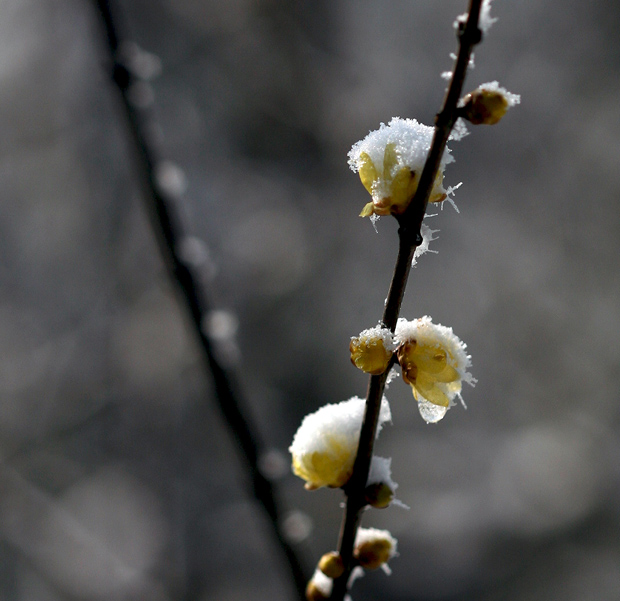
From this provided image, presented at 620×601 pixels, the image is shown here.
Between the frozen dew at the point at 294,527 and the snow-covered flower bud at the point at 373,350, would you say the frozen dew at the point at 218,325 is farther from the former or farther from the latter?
the snow-covered flower bud at the point at 373,350

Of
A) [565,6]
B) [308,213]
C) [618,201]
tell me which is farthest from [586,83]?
[308,213]

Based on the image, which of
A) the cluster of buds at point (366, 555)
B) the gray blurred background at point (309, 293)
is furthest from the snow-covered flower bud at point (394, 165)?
the gray blurred background at point (309, 293)

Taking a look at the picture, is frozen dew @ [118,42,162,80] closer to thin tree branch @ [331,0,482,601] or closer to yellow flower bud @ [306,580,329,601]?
thin tree branch @ [331,0,482,601]

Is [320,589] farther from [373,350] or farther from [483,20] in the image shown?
[483,20]

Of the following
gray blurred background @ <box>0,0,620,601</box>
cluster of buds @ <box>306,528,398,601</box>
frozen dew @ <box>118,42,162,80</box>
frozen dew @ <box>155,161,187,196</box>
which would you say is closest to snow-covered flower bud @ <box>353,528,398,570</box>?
cluster of buds @ <box>306,528,398,601</box>

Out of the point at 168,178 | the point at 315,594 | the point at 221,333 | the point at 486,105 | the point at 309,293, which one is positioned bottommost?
the point at 315,594

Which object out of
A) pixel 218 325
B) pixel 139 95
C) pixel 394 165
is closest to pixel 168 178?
pixel 139 95

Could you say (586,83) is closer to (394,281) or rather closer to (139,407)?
(139,407)
